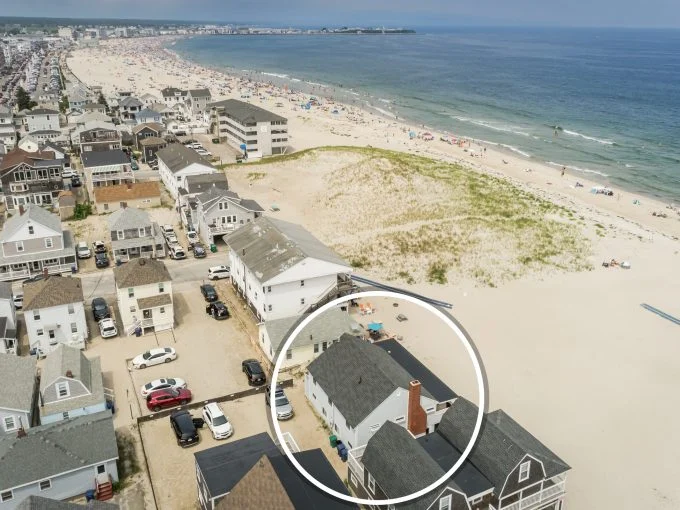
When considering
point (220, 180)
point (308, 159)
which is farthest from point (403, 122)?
point (220, 180)

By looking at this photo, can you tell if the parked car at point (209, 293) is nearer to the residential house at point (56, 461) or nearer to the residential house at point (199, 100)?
the residential house at point (56, 461)

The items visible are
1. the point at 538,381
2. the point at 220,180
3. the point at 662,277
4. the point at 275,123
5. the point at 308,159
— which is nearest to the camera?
the point at 538,381

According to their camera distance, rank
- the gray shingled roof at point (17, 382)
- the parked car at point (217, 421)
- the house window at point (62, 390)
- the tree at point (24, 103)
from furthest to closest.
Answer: the tree at point (24, 103) < the house window at point (62, 390) < the parked car at point (217, 421) < the gray shingled roof at point (17, 382)

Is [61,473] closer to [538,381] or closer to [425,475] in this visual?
[425,475]

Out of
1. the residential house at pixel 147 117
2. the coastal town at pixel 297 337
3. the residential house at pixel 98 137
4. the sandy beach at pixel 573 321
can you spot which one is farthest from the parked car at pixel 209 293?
the residential house at pixel 147 117

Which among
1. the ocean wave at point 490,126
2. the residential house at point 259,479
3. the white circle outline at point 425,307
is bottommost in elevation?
the ocean wave at point 490,126

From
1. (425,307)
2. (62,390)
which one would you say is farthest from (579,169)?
(425,307)

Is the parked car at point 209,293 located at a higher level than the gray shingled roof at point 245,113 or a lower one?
lower
